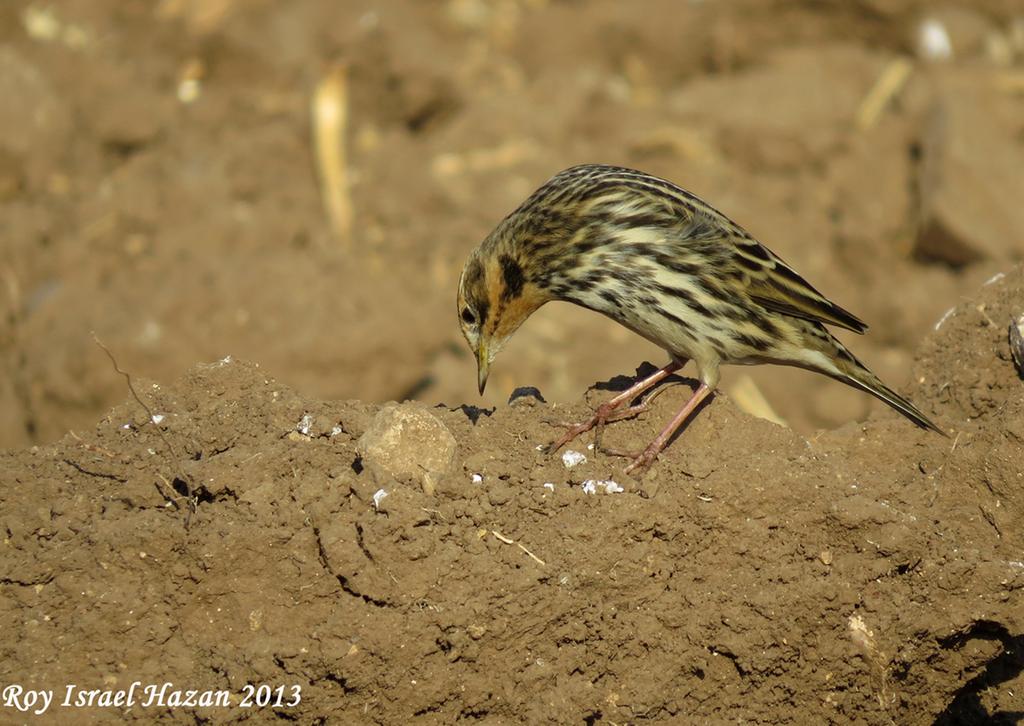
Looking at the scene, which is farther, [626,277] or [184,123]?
[184,123]

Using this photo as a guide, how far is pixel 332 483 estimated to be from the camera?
5195 mm

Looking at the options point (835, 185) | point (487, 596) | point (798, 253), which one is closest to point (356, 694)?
point (487, 596)

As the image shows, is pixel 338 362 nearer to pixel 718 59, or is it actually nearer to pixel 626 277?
pixel 626 277

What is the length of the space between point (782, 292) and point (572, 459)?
1.57 metres

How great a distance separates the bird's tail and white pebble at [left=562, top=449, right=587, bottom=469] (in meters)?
1.54

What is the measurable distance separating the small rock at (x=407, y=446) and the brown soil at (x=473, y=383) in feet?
0.12

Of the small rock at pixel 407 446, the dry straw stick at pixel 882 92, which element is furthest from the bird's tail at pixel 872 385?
the dry straw stick at pixel 882 92

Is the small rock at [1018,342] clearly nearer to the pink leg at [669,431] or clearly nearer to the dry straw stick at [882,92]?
the pink leg at [669,431]

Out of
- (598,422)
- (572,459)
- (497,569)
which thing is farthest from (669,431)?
(497,569)

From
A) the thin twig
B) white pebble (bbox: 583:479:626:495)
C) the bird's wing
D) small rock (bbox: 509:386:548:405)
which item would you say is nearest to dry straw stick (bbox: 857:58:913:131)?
the bird's wing

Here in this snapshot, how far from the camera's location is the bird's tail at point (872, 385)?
6.01 m

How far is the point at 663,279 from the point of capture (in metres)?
6.33

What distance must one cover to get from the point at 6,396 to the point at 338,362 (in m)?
2.70

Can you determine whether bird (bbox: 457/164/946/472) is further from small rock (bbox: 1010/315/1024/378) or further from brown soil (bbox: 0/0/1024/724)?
small rock (bbox: 1010/315/1024/378)
